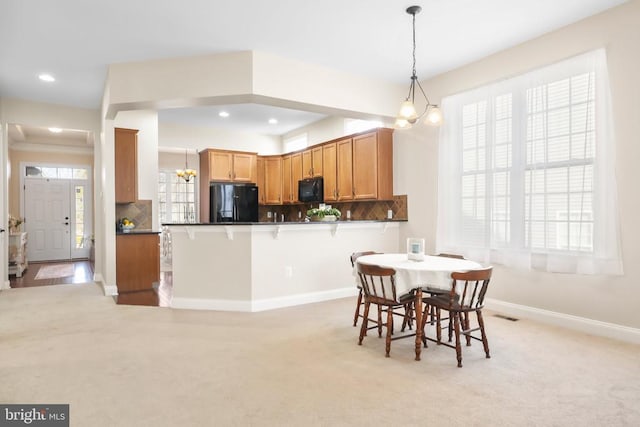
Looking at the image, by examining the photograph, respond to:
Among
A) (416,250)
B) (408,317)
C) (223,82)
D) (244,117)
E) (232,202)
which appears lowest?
(408,317)

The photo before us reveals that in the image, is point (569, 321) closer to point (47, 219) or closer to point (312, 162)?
point (312, 162)

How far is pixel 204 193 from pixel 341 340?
496 cm

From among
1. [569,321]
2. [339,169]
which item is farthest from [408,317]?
[339,169]

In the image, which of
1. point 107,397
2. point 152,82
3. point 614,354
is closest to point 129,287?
point 152,82

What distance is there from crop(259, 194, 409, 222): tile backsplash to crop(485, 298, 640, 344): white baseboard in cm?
177

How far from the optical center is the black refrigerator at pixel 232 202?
718cm

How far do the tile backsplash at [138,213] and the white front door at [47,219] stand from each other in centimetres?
467

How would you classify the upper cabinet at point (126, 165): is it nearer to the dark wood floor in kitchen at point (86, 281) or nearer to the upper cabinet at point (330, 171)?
the dark wood floor in kitchen at point (86, 281)

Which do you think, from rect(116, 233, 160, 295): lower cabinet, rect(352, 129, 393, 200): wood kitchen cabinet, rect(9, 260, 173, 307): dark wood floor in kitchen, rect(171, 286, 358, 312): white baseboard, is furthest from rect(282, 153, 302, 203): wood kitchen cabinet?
rect(171, 286, 358, 312): white baseboard

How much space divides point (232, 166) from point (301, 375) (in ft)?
A: 18.0

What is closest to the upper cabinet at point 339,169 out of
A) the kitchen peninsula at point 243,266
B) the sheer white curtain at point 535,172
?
the sheer white curtain at point 535,172

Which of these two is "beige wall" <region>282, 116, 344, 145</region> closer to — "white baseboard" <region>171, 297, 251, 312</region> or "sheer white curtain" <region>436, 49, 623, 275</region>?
"sheer white curtain" <region>436, 49, 623, 275</region>

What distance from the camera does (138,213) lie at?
5.95m

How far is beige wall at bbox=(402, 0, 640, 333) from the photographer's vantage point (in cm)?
329
